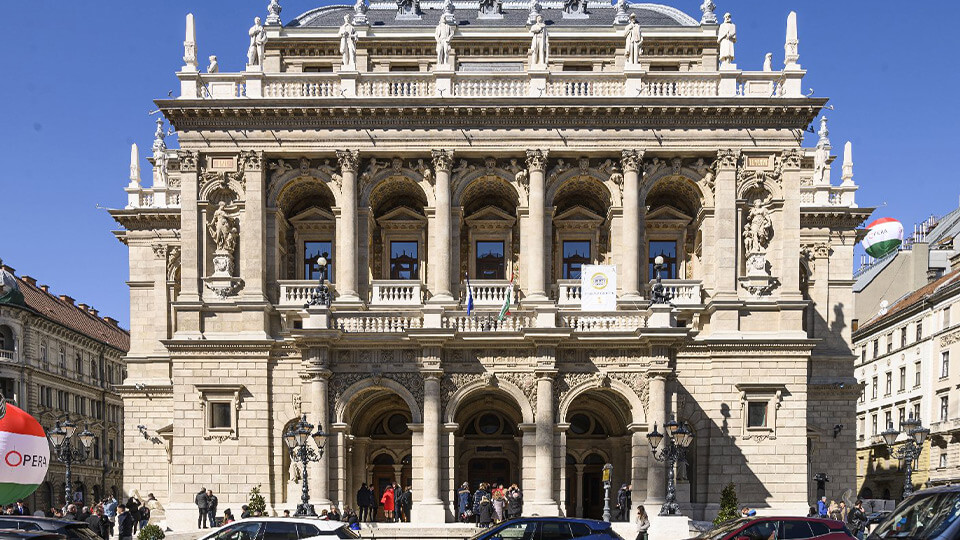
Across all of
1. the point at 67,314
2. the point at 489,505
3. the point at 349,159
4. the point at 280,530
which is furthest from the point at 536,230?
the point at 67,314

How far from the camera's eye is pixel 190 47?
44.2 meters

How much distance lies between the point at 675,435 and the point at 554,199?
12.8 m

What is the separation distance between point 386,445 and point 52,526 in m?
22.1

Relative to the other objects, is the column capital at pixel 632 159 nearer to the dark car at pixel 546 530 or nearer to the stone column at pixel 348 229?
the stone column at pixel 348 229

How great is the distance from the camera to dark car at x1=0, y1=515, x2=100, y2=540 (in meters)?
23.9

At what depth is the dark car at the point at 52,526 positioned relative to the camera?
2389 centimetres

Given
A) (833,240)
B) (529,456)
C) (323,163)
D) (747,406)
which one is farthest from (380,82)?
(833,240)

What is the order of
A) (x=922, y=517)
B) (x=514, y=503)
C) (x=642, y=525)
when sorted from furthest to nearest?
1. (x=514, y=503)
2. (x=642, y=525)
3. (x=922, y=517)

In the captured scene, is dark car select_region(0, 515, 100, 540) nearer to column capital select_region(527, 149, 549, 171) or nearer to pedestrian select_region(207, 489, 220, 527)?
pedestrian select_region(207, 489, 220, 527)

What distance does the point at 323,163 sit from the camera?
44.0 m

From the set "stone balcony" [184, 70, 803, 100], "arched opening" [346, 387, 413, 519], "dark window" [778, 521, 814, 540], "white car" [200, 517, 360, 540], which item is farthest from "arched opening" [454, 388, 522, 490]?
"white car" [200, 517, 360, 540]

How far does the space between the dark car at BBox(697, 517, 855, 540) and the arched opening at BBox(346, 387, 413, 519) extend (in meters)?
21.8

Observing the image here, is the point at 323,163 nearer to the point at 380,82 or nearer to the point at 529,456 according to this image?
the point at 380,82

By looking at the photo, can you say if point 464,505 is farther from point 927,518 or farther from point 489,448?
point 927,518
